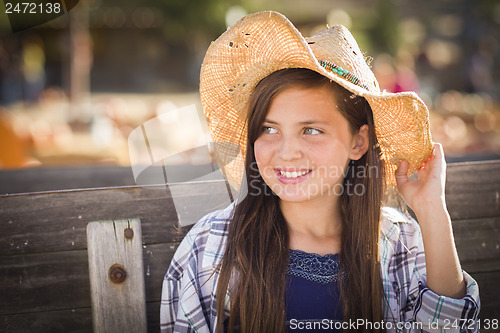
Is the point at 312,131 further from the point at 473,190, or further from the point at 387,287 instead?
the point at 473,190

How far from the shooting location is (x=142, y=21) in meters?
20.7

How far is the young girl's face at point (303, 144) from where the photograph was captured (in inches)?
68.6

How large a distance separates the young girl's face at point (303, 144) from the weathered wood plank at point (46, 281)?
581mm

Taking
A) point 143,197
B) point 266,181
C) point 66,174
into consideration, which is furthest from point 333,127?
point 66,174

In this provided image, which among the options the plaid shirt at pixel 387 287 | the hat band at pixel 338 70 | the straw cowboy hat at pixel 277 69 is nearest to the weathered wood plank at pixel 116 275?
the plaid shirt at pixel 387 287

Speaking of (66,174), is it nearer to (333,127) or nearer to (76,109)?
(333,127)

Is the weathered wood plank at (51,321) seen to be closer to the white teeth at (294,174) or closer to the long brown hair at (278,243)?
the long brown hair at (278,243)

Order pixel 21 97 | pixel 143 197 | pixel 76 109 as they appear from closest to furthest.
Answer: pixel 143 197 < pixel 76 109 < pixel 21 97

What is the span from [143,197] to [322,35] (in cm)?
90

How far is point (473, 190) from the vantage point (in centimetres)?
205

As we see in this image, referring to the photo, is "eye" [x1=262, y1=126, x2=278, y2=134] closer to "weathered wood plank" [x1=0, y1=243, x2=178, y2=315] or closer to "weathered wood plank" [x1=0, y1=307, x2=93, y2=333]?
"weathered wood plank" [x1=0, y1=243, x2=178, y2=315]

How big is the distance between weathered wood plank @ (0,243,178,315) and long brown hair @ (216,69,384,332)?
0.35 m

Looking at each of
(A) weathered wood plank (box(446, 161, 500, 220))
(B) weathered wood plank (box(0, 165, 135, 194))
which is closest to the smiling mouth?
(A) weathered wood plank (box(446, 161, 500, 220))

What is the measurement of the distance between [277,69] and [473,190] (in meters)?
0.99
